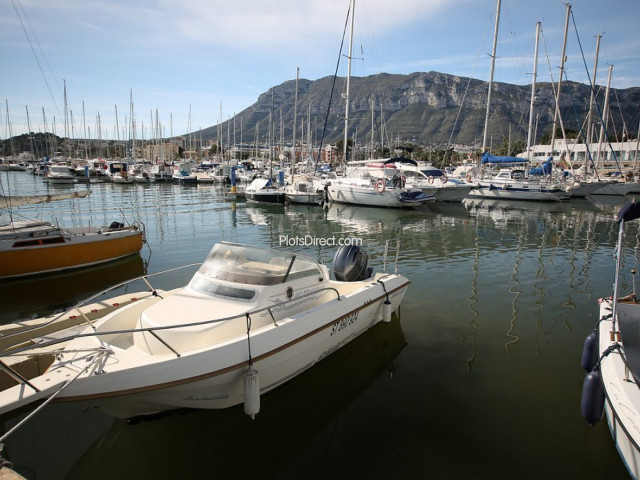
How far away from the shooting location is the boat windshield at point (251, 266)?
228 inches

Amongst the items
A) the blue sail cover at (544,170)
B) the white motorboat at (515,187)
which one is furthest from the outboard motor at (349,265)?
the blue sail cover at (544,170)

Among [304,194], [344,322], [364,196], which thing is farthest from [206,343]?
[304,194]

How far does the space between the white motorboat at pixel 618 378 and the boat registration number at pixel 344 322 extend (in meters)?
3.41

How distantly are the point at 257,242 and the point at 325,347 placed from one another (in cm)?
1206

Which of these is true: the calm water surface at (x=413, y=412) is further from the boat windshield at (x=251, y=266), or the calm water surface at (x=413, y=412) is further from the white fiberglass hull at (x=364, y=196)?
the white fiberglass hull at (x=364, y=196)

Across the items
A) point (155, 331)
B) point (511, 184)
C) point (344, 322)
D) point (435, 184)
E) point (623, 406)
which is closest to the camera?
point (623, 406)

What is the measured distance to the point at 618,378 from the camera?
170 inches

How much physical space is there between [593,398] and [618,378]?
1.49ft

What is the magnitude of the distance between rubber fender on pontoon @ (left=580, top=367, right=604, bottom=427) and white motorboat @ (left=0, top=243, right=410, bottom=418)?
3.45 m

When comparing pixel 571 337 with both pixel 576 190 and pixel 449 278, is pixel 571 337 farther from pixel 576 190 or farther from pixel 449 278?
pixel 576 190

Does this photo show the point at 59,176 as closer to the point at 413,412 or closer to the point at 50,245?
the point at 50,245

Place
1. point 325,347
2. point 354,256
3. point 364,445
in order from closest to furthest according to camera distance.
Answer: point 364,445
point 325,347
point 354,256

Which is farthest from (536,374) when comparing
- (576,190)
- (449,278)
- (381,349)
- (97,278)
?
(576,190)

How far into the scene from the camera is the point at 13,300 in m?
10.1
